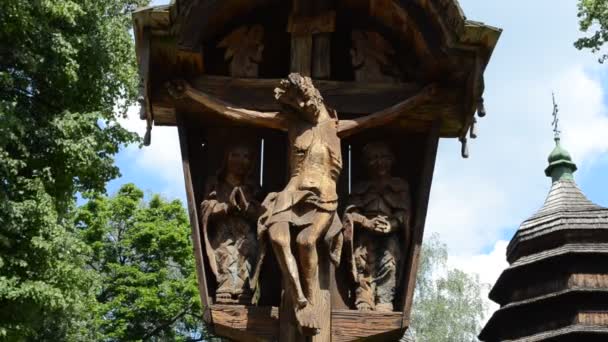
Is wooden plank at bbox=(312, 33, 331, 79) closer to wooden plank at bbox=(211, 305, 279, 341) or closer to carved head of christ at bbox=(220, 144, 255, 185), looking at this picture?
carved head of christ at bbox=(220, 144, 255, 185)

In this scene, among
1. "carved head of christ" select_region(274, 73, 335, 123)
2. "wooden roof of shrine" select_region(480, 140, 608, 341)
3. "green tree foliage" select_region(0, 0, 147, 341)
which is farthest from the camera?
"wooden roof of shrine" select_region(480, 140, 608, 341)

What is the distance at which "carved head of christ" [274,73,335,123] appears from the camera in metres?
4.16

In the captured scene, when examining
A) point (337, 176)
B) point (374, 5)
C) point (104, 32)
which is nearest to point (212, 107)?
point (337, 176)

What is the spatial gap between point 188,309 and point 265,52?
22.0 meters

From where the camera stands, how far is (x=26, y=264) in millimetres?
11859

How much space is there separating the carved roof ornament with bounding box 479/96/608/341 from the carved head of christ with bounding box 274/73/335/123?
18.0m

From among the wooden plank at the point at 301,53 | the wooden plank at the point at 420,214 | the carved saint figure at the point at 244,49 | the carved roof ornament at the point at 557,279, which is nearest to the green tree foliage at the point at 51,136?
the carved saint figure at the point at 244,49

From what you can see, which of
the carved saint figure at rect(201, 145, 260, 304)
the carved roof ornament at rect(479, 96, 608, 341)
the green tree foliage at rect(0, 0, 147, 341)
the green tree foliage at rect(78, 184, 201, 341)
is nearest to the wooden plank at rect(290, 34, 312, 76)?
the carved saint figure at rect(201, 145, 260, 304)

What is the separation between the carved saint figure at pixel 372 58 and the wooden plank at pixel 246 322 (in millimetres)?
1495

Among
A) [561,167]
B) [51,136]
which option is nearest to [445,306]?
[561,167]

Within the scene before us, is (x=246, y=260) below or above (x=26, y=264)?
below

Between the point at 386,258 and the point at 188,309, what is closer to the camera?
the point at 386,258

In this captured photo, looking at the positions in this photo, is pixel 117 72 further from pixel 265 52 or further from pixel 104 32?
pixel 265 52

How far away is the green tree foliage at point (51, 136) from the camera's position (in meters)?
12.0
